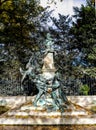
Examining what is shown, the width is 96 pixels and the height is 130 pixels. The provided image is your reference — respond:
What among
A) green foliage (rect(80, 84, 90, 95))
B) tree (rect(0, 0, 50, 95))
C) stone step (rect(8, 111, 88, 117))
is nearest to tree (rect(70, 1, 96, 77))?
tree (rect(0, 0, 50, 95))

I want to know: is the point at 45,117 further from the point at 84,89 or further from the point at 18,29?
the point at 18,29

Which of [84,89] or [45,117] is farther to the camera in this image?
[84,89]

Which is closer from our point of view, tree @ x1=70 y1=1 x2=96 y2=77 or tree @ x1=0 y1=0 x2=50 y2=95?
tree @ x1=0 y1=0 x2=50 y2=95

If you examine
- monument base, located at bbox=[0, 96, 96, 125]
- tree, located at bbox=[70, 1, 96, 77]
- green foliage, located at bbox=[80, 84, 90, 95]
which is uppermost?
tree, located at bbox=[70, 1, 96, 77]

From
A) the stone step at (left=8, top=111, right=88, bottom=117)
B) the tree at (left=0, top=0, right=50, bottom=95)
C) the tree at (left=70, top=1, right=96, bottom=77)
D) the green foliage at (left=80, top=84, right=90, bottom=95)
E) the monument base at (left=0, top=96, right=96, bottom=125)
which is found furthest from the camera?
the tree at (left=70, top=1, right=96, bottom=77)

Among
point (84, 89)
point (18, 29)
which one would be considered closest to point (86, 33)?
point (18, 29)

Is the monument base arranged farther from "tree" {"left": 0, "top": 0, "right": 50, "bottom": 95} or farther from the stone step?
"tree" {"left": 0, "top": 0, "right": 50, "bottom": 95}

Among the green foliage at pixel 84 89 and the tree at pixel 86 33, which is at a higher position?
the tree at pixel 86 33

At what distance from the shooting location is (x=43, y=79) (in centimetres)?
1645

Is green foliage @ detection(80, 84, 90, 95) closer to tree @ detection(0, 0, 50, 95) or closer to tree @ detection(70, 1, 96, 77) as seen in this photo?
tree @ detection(70, 1, 96, 77)

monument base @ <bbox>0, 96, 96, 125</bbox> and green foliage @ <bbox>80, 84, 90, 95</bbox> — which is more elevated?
green foliage @ <bbox>80, 84, 90, 95</bbox>

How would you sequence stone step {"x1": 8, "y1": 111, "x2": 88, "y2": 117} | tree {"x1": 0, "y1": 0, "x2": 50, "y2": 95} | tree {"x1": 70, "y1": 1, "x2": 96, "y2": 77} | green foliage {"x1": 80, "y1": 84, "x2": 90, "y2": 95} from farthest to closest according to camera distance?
tree {"x1": 70, "y1": 1, "x2": 96, "y2": 77}, tree {"x1": 0, "y1": 0, "x2": 50, "y2": 95}, green foliage {"x1": 80, "y1": 84, "x2": 90, "y2": 95}, stone step {"x1": 8, "y1": 111, "x2": 88, "y2": 117}

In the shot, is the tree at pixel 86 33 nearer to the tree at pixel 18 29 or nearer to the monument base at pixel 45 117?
the tree at pixel 18 29

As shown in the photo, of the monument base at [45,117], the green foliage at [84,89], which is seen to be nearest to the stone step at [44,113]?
the monument base at [45,117]
